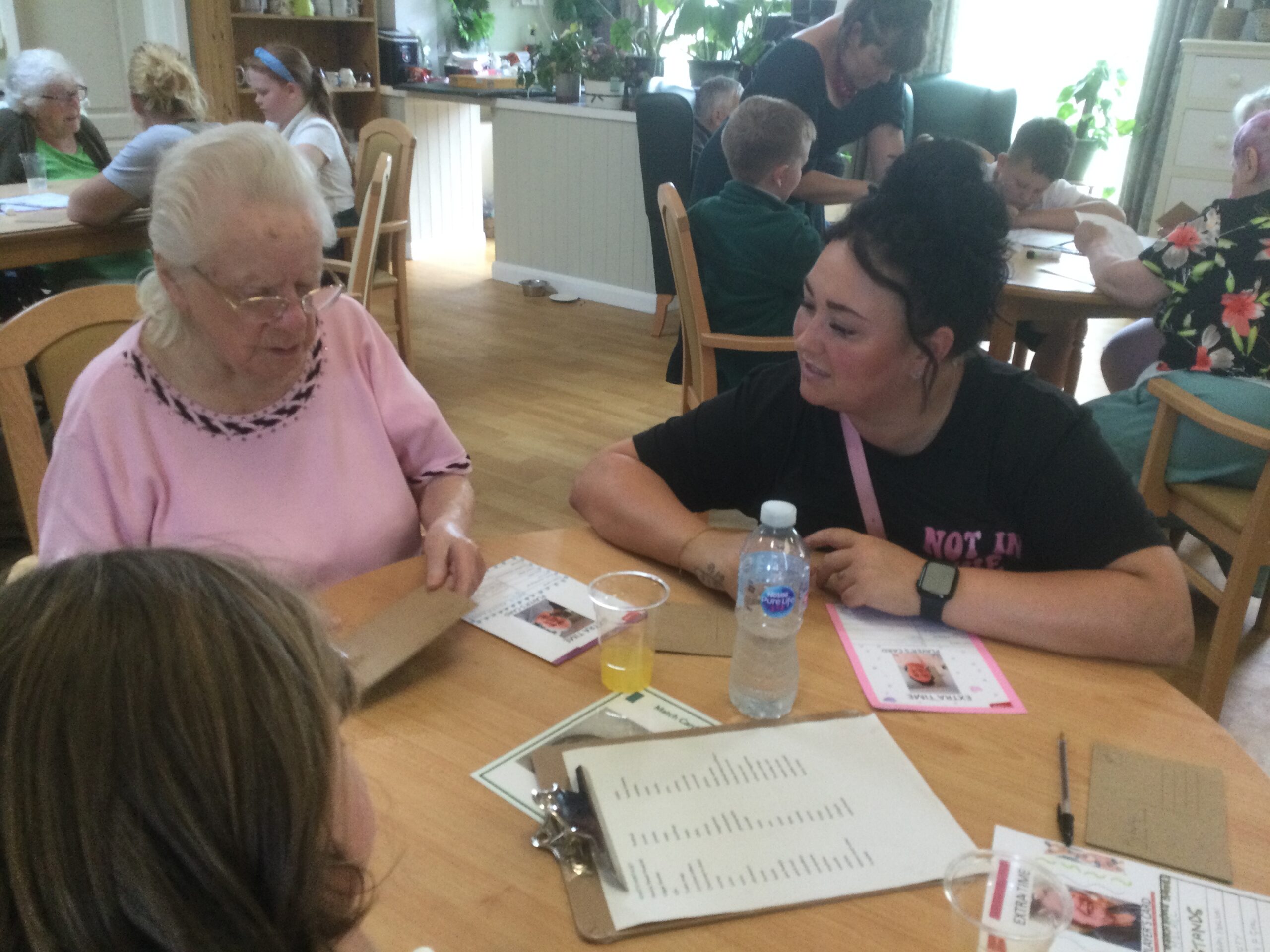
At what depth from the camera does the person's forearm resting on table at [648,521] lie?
1235mm

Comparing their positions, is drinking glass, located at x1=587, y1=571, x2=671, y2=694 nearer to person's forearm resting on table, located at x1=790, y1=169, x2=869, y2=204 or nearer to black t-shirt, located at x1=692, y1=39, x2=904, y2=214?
black t-shirt, located at x1=692, y1=39, x2=904, y2=214

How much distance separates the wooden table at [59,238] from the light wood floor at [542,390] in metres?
1.26

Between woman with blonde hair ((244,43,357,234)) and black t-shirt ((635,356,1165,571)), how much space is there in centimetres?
268

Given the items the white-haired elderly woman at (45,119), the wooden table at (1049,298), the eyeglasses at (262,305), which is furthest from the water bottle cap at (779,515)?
the white-haired elderly woman at (45,119)

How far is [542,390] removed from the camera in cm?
426

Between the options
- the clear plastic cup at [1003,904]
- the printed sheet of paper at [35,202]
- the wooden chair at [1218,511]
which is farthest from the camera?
the printed sheet of paper at [35,202]

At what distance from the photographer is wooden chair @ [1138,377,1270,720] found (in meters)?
1.98

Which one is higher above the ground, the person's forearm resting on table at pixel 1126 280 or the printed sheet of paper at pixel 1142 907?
the person's forearm resting on table at pixel 1126 280

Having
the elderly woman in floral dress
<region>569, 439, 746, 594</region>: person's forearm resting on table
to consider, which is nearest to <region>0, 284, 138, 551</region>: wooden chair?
<region>569, 439, 746, 594</region>: person's forearm resting on table

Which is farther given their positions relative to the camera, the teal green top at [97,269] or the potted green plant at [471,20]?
the potted green plant at [471,20]

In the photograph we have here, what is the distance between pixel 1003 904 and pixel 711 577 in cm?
56

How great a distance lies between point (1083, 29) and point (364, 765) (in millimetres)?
6111

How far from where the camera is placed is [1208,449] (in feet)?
7.23

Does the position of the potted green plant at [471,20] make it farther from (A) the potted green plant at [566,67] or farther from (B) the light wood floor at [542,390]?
(B) the light wood floor at [542,390]
